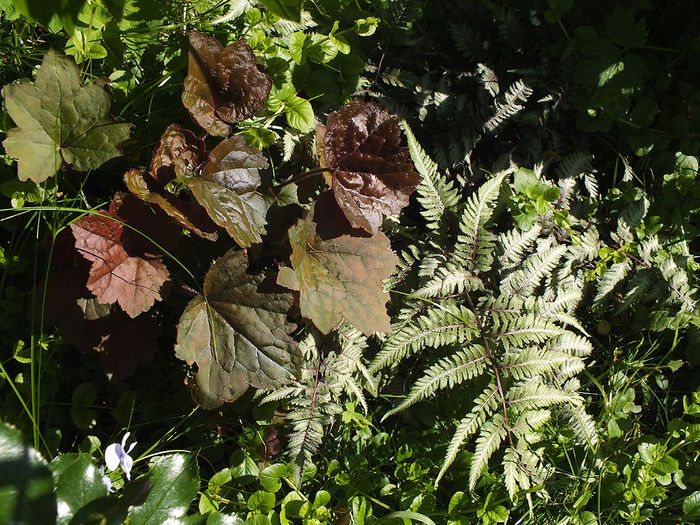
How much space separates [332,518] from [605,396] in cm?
133

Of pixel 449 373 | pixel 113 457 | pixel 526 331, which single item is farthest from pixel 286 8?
pixel 526 331

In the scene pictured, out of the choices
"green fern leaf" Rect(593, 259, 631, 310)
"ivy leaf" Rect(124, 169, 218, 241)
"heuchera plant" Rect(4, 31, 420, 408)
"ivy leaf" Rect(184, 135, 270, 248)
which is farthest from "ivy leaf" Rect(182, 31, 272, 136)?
"green fern leaf" Rect(593, 259, 631, 310)

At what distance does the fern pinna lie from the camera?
238 centimetres

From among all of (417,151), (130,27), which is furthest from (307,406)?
(130,27)

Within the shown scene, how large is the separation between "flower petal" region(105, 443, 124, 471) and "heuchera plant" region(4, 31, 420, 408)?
0.95 feet

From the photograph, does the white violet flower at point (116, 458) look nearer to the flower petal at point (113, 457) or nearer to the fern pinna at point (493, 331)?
the flower petal at point (113, 457)

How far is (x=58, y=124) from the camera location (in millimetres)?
2055

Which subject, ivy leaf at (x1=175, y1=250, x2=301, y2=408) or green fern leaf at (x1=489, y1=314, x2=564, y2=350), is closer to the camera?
ivy leaf at (x1=175, y1=250, x2=301, y2=408)

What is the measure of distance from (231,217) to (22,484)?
3.59 ft

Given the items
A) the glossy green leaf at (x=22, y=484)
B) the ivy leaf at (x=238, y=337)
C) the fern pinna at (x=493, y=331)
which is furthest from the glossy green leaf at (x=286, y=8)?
the fern pinna at (x=493, y=331)

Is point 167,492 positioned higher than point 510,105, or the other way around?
point 510,105

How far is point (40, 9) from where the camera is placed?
0.74 meters

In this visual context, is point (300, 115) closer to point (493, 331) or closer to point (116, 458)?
point (493, 331)

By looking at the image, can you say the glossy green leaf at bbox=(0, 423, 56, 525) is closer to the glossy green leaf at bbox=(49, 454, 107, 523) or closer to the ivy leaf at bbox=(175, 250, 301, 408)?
the glossy green leaf at bbox=(49, 454, 107, 523)
